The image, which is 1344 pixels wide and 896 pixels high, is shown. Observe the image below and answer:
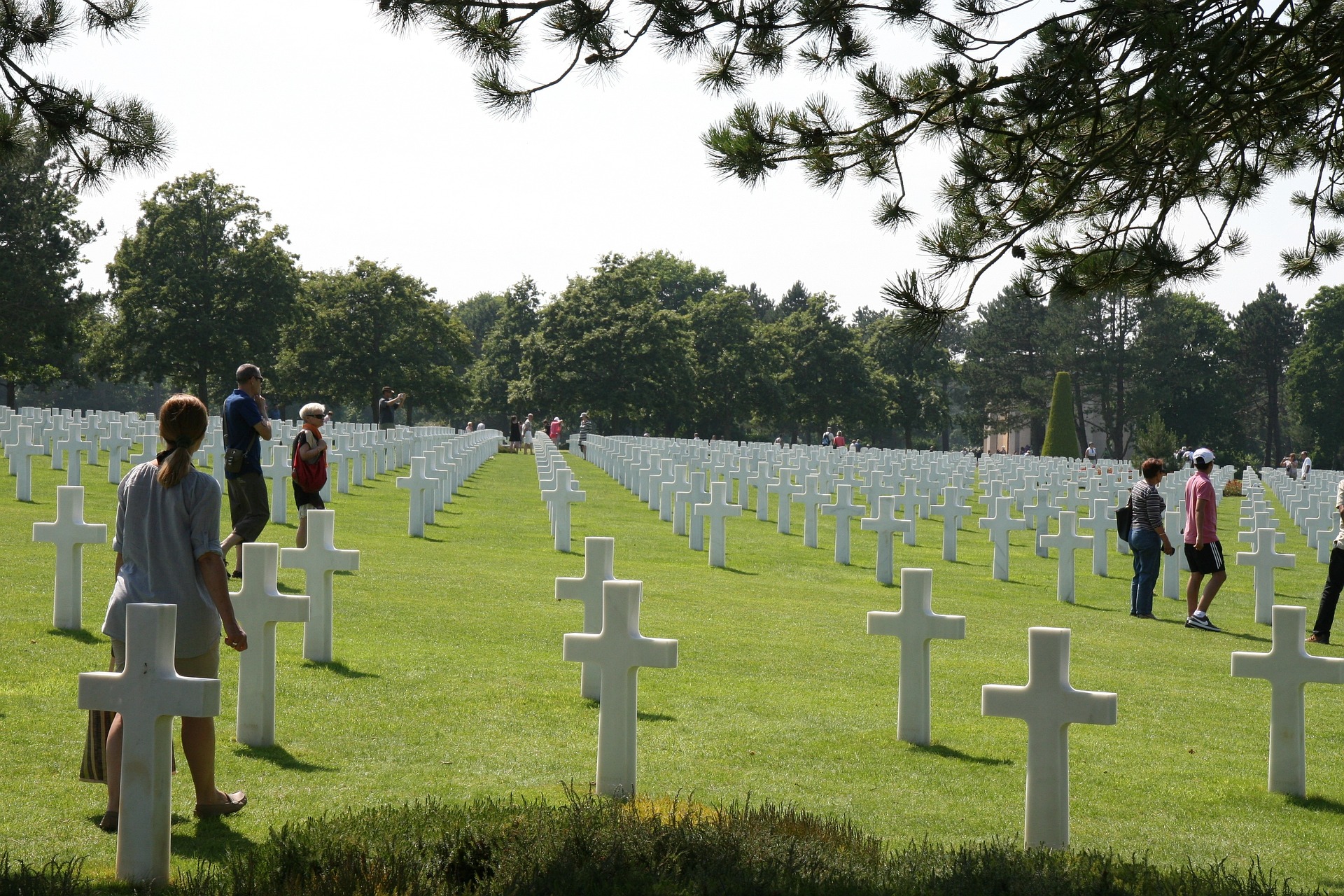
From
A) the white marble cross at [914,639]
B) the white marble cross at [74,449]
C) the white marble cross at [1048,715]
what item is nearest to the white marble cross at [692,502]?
the white marble cross at [74,449]

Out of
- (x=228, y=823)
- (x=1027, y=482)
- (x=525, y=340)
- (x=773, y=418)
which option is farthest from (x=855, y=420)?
(x=228, y=823)

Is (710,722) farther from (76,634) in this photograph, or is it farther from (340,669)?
(76,634)

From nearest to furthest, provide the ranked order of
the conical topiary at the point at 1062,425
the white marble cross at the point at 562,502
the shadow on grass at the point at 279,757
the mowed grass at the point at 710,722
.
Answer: the mowed grass at the point at 710,722 < the shadow on grass at the point at 279,757 < the white marble cross at the point at 562,502 < the conical topiary at the point at 1062,425

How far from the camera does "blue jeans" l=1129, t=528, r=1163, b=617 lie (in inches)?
537

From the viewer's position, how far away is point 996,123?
6.32m

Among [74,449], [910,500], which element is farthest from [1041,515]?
[74,449]

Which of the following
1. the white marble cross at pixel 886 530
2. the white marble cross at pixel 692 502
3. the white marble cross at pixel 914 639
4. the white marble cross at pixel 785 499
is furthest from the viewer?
the white marble cross at pixel 785 499

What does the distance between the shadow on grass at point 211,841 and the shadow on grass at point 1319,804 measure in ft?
15.1

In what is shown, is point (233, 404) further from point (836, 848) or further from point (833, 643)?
point (836, 848)

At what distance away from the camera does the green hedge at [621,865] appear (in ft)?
13.1

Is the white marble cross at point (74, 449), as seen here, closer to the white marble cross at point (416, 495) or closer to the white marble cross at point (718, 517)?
the white marble cross at point (416, 495)

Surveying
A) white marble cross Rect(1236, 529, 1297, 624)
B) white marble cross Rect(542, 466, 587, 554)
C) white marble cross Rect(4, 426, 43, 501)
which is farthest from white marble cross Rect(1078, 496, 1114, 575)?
white marble cross Rect(4, 426, 43, 501)

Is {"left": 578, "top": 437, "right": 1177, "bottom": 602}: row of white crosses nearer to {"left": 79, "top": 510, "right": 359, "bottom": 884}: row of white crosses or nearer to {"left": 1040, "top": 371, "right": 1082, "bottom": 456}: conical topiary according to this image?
{"left": 79, "top": 510, "right": 359, "bottom": 884}: row of white crosses

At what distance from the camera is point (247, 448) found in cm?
1035
